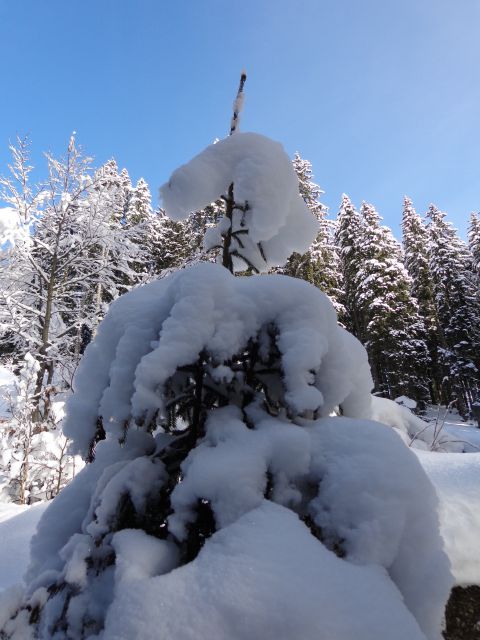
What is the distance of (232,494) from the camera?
143 centimetres

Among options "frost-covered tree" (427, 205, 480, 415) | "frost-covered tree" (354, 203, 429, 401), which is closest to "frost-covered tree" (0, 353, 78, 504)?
"frost-covered tree" (354, 203, 429, 401)

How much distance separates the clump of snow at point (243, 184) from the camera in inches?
95.3

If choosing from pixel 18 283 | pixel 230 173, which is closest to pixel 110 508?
pixel 230 173

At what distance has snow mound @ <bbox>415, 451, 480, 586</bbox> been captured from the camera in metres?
2.53

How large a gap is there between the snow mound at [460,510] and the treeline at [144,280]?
7.35m

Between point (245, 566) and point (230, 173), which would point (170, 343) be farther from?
point (230, 173)

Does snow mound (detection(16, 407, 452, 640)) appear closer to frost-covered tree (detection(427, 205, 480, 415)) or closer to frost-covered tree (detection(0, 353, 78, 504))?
frost-covered tree (detection(0, 353, 78, 504))

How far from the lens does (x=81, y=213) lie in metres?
12.0

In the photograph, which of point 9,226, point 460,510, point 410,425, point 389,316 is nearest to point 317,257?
point 389,316

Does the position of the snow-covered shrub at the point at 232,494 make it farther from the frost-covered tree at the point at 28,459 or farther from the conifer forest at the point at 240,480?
the frost-covered tree at the point at 28,459

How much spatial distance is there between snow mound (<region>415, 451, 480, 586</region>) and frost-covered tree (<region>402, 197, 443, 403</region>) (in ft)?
84.9

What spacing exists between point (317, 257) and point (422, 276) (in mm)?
13488

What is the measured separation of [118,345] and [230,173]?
57.0 inches

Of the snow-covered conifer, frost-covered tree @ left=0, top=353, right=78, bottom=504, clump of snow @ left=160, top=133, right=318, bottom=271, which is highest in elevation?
the snow-covered conifer
